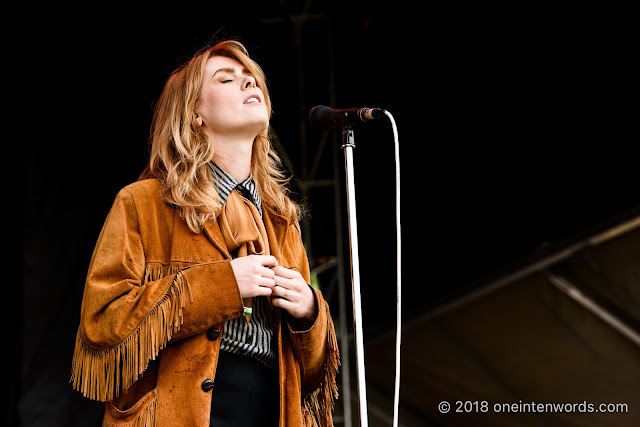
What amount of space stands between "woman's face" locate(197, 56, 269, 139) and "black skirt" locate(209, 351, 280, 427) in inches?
23.7

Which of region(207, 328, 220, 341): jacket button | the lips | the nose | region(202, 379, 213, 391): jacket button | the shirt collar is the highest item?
the nose

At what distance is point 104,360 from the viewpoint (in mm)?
1506

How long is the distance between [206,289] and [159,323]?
0.13m

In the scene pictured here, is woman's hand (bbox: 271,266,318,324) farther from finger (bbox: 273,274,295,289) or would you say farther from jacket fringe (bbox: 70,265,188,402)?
jacket fringe (bbox: 70,265,188,402)

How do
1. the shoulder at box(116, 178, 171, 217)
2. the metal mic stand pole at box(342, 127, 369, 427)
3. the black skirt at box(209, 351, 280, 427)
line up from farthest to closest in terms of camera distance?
the shoulder at box(116, 178, 171, 217)
the black skirt at box(209, 351, 280, 427)
the metal mic stand pole at box(342, 127, 369, 427)

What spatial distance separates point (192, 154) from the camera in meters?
1.77

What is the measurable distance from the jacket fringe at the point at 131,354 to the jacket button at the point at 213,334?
8 centimetres

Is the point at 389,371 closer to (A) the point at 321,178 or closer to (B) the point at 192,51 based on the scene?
(A) the point at 321,178

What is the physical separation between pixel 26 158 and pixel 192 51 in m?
1.03

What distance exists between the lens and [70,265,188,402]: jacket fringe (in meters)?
1.48

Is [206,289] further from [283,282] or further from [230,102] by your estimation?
[230,102]

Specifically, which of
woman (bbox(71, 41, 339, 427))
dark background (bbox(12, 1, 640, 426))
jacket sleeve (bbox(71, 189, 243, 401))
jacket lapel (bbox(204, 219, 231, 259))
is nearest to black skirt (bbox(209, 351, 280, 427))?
woman (bbox(71, 41, 339, 427))

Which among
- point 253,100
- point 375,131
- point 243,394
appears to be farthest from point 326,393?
point 375,131

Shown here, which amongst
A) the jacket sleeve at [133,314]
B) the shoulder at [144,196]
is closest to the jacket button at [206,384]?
the jacket sleeve at [133,314]
